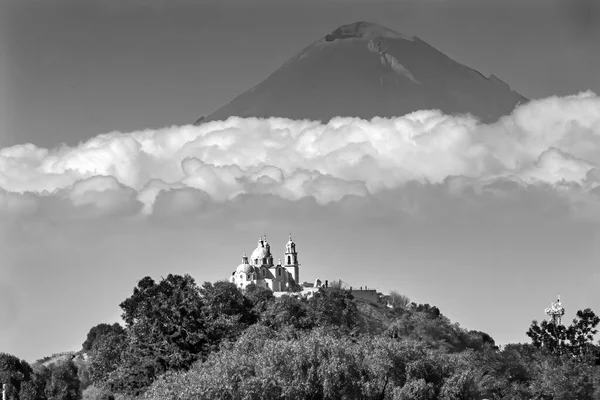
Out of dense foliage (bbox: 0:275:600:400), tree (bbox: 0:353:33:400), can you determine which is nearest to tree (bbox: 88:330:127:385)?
dense foliage (bbox: 0:275:600:400)

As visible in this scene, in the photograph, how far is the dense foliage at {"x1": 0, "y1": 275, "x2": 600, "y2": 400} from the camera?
66.9 m

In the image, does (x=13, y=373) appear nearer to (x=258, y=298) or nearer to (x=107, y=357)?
(x=107, y=357)

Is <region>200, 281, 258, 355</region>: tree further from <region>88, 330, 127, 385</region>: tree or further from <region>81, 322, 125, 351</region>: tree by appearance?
<region>81, 322, 125, 351</region>: tree

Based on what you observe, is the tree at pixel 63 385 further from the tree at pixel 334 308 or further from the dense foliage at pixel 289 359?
the tree at pixel 334 308

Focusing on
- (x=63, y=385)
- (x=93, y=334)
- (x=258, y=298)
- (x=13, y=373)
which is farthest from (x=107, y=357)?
(x=93, y=334)

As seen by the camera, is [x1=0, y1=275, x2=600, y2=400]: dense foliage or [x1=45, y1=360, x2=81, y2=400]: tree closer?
[x1=0, y1=275, x2=600, y2=400]: dense foliage

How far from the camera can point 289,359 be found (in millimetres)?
67688

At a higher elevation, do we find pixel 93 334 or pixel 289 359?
pixel 93 334

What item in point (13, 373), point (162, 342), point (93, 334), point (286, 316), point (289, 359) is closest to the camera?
point (289, 359)

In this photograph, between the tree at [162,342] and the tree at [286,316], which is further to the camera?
the tree at [286,316]

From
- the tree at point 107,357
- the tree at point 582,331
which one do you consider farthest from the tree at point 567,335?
the tree at point 107,357

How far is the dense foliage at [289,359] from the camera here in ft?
219

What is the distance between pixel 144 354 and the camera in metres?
93.1

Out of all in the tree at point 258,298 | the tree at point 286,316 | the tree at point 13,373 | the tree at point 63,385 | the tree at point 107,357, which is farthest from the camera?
the tree at point 258,298
